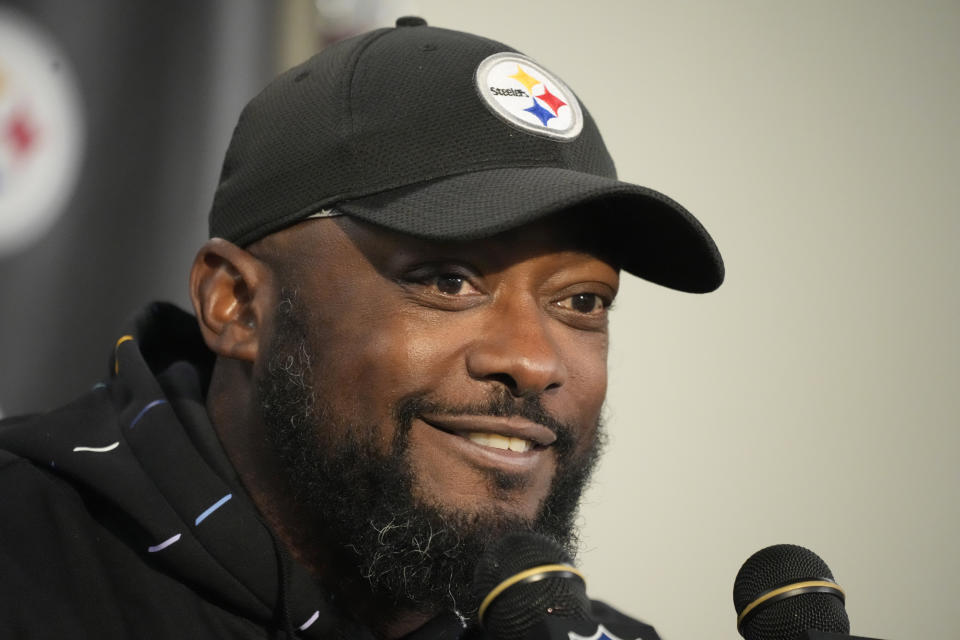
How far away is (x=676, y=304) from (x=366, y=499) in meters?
1.28

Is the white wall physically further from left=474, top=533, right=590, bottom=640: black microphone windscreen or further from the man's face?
left=474, top=533, right=590, bottom=640: black microphone windscreen

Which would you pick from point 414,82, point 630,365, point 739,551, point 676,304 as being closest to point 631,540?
point 739,551

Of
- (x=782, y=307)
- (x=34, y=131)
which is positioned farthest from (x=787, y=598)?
(x=34, y=131)

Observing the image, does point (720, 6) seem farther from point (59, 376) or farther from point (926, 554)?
point (59, 376)

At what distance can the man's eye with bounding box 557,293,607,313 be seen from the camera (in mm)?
1334

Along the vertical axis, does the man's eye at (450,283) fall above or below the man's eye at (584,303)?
above

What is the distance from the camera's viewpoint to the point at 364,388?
121cm

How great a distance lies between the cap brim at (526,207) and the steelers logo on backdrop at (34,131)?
944 millimetres

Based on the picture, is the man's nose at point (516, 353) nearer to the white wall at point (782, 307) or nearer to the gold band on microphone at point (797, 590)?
the gold band on microphone at point (797, 590)

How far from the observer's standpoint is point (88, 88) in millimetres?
1917

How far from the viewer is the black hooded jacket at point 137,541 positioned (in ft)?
3.78

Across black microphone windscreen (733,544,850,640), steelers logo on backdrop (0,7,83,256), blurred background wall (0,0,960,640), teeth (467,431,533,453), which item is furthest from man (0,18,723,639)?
blurred background wall (0,0,960,640)

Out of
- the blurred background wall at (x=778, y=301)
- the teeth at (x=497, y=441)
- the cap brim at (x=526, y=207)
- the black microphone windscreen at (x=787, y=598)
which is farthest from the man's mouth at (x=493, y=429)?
the blurred background wall at (x=778, y=301)

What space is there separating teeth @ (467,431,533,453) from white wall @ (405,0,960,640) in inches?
41.6
